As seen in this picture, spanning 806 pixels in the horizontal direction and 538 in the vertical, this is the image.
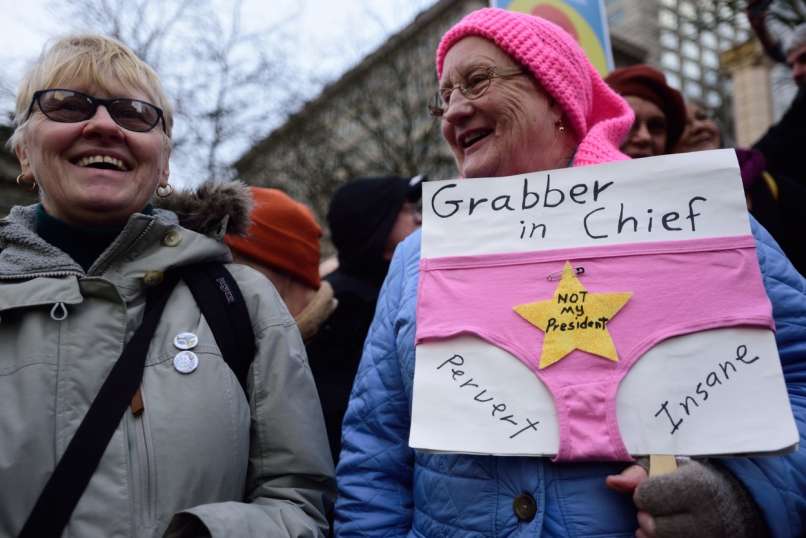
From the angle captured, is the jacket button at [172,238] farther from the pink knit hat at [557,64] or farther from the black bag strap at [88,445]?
the pink knit hat at [557,64]

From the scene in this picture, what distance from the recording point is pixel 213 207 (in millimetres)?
1828

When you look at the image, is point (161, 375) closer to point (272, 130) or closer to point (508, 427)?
point (508, 427)

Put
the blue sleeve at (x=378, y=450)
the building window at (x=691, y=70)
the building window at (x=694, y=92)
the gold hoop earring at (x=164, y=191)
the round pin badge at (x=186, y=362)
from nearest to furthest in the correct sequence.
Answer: the round pin badge at (x=186, y=362), the blue sleeve at (x=378, y=450), the gold hoop earring at (x=164, y=191), the building window at (x=694, y=92), the building window at (x=691, y=70)

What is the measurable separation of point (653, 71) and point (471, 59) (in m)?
1.54

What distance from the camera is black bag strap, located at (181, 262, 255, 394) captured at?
5.18ft

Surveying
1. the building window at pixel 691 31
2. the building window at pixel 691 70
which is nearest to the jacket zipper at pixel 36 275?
the building window at pixel 691 31

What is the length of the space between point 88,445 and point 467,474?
78 centimetres

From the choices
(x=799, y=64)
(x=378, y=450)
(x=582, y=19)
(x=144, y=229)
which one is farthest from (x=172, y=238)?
(x=799, y=64)

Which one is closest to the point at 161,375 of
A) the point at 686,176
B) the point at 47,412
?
the point at 47,412

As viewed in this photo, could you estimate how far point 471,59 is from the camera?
71.0 inches

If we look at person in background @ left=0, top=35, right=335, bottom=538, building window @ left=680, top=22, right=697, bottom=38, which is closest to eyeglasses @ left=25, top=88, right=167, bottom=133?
person in background @ left=0, top=35, right=335, bottom=538

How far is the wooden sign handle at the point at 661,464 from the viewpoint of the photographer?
1246 mm

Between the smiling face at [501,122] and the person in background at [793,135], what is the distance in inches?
80.0

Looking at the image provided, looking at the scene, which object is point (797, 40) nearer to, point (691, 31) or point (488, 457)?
point (488, 457)
